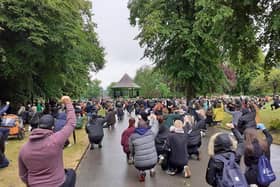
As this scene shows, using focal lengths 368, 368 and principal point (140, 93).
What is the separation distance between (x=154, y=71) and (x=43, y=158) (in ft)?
88.6

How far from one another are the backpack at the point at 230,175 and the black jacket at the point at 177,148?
4352mm

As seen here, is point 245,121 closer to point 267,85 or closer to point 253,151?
point 253,151

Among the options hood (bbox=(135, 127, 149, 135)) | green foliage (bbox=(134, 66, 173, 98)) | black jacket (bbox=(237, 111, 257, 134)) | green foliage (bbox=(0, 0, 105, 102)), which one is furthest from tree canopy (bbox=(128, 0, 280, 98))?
green foliage (bbox=(134, 66, 173, 98))

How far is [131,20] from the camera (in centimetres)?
3628

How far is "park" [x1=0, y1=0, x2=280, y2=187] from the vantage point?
6084 millimetres

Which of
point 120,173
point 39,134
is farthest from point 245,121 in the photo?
point 39,134

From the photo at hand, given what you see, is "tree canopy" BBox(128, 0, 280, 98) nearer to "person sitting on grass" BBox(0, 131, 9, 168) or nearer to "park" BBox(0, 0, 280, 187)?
"park" BBox(0, 0, 280, 187)

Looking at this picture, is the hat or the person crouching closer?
the hat

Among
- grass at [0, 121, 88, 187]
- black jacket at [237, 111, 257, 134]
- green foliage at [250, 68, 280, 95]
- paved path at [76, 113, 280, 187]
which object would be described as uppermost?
green foliage at [250, 68, 280, 95]

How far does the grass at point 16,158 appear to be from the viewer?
29.1 ft

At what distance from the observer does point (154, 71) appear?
3103 cm

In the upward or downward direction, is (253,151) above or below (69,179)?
above

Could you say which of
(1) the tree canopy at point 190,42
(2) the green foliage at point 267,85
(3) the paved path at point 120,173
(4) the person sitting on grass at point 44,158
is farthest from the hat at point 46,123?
(2) the green foliage at point 267,85

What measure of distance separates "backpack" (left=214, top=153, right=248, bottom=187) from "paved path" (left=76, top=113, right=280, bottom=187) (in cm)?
374
